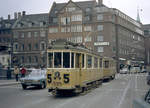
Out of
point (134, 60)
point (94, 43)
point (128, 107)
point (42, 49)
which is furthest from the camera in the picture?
point (134, 60)

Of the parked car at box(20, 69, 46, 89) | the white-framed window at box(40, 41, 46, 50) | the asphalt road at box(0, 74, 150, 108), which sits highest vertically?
the white-framed window at box(40, 41, 46, 50)

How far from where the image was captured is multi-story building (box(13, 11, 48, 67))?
77812 mm

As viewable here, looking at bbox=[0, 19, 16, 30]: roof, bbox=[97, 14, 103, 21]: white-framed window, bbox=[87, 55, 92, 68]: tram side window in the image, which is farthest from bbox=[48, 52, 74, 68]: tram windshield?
bbox=[0, 19, 16, 30]: roof

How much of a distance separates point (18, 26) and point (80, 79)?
224ft

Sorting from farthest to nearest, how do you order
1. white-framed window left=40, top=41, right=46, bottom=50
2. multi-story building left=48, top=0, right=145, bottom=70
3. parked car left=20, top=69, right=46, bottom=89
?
white-framed window left=40, top=41, right=46, bottom=50 → multi-story building left=48, top=0, right=145, bottom=70 → parked car left=20, top=69, right=46, bottom=89

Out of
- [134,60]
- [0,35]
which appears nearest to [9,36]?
[0,35]

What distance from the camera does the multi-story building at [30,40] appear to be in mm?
77812

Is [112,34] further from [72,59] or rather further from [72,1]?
[72,59]

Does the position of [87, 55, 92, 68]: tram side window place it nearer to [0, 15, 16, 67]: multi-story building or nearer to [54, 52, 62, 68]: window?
[54, 52, 62, 68]: window

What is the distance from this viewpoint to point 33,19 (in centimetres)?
8381

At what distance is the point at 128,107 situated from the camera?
11672mm

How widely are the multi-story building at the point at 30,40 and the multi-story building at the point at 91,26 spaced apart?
293 centimetres

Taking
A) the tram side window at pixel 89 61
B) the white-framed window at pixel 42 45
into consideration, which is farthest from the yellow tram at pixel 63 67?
the white-framed window at pixel 42 45

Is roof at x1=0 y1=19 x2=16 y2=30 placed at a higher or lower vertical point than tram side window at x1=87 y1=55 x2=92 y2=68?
higher
